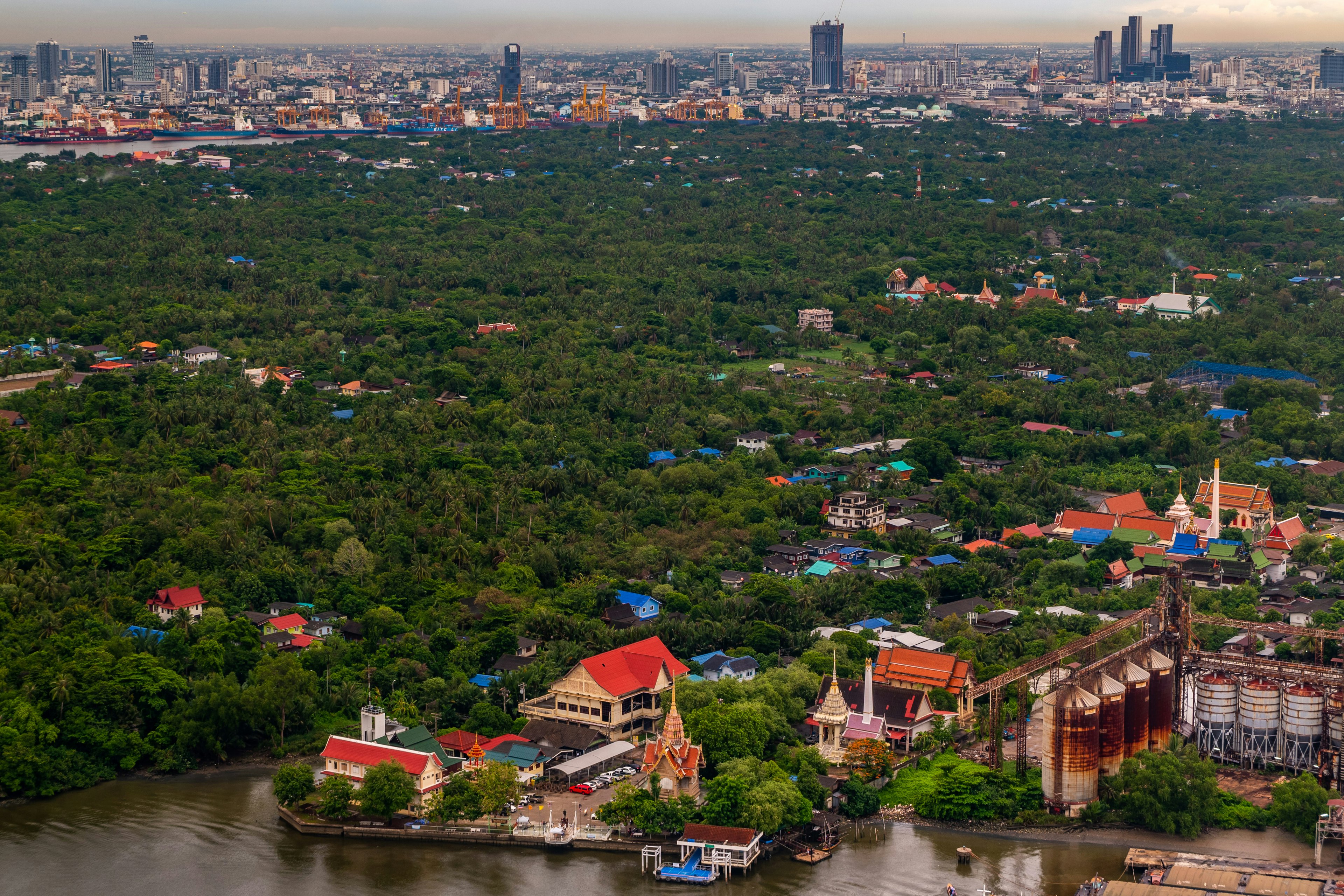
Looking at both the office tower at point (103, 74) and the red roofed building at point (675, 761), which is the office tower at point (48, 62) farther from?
the red roofed building at point (675, 761)

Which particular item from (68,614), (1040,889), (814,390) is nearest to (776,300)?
(814,390)

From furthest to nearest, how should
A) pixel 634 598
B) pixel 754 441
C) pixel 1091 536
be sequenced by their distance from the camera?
pixel 754 441
pixel 1091 536
pixel 634 598

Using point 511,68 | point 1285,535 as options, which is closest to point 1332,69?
point 511,68

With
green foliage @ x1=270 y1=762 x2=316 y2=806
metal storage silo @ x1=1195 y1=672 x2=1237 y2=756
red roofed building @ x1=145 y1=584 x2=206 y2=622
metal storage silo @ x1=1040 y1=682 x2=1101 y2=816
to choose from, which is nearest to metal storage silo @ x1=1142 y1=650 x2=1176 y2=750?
metal storage silo @ x1=1195 y1=672 x2=1237 y2=756

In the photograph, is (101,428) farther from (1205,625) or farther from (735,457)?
(1205,625)

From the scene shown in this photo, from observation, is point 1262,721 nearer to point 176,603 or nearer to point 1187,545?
point 1187,545

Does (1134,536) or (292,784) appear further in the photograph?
(1134,536)

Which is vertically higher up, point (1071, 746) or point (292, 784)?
point (1071, 746)
